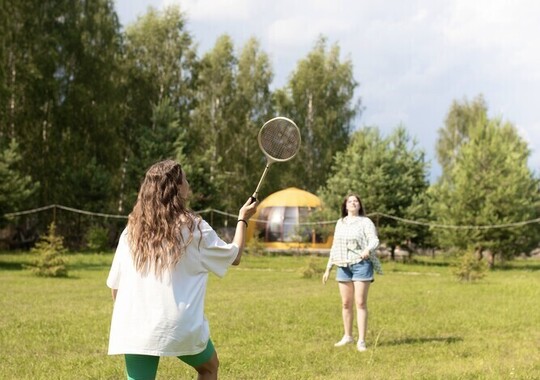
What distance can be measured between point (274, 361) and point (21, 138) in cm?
2986

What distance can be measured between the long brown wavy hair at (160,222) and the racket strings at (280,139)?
91.0 inches

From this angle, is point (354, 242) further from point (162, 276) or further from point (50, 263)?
point (50, 263)

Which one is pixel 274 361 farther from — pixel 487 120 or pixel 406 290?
pixel 487 120

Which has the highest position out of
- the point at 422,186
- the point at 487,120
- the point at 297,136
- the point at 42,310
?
the point at 487,120

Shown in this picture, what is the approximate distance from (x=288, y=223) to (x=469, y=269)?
19265 mm

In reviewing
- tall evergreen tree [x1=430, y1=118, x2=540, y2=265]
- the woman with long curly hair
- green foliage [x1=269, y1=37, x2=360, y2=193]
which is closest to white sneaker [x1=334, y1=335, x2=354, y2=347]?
the woman with long curly hair

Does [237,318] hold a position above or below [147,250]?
below

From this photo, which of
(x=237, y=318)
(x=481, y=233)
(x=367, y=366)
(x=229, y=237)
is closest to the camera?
(x=367, y=366)

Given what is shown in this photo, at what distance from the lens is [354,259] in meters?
9.13

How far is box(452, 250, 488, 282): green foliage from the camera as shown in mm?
20438

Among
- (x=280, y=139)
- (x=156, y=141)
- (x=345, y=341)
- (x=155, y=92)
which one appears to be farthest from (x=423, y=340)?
(x=155, y=92)

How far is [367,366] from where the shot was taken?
25.4 ft

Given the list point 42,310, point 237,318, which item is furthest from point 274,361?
point 42,310

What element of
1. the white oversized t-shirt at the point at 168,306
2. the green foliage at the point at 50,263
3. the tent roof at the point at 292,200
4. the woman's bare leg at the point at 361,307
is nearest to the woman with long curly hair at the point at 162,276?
the white oversized t-shirt at the point at 168,306
